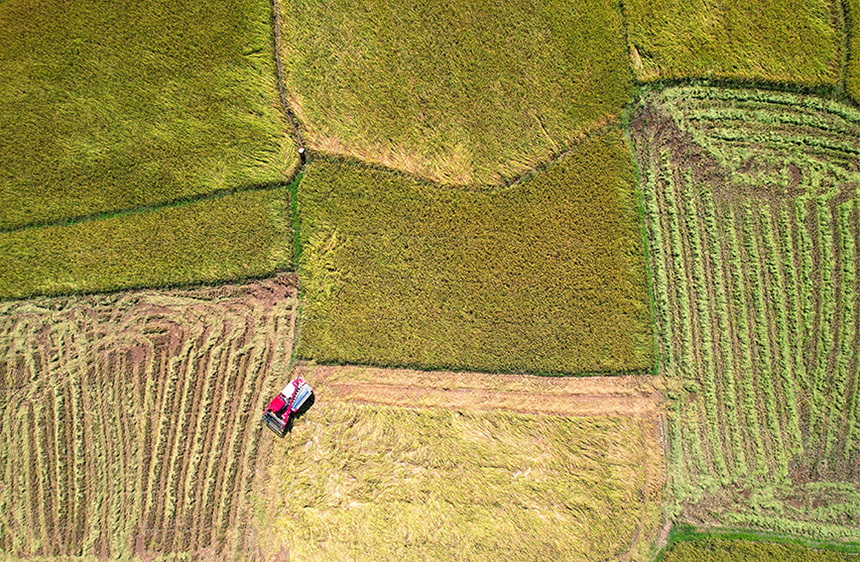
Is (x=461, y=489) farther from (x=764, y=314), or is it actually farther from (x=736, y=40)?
(x=736, y=40)

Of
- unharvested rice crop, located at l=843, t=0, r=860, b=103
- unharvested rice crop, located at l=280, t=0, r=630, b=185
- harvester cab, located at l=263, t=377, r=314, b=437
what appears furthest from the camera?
unharvested rice crop, located at l=280, t=0, r=630, b=185

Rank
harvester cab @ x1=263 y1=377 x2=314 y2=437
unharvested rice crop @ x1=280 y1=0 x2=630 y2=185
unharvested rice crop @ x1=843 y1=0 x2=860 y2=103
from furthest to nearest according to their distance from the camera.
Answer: unharvested rice crop @ x1=280 y1=0 x2=630 y2=185 < unharvested rice crop @ x1=843 y1=0 x2=860 y2=103 < harvester cab @ x1=263 y1=377 x2=314 y2=437

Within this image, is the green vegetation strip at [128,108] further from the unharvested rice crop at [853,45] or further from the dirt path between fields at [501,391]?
the unharvested rice crop at [853,45]

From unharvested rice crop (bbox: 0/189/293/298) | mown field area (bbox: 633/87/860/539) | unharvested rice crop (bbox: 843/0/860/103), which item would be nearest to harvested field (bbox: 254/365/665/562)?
mown field area (bbox: 633/87/860/539)

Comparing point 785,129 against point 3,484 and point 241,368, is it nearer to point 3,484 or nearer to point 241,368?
point 241,368

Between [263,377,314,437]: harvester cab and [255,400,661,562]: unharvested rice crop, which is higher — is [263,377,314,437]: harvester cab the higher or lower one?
the higher one

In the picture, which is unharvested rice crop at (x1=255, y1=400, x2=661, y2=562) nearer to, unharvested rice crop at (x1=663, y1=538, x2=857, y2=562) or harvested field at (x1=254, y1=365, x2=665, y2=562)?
harvested field at (x1=254, y1=365, x2=665, y2=562)

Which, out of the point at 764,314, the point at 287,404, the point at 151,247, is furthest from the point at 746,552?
the point at 151,247

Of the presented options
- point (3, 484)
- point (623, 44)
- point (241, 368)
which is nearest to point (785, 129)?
point (623, 44)
